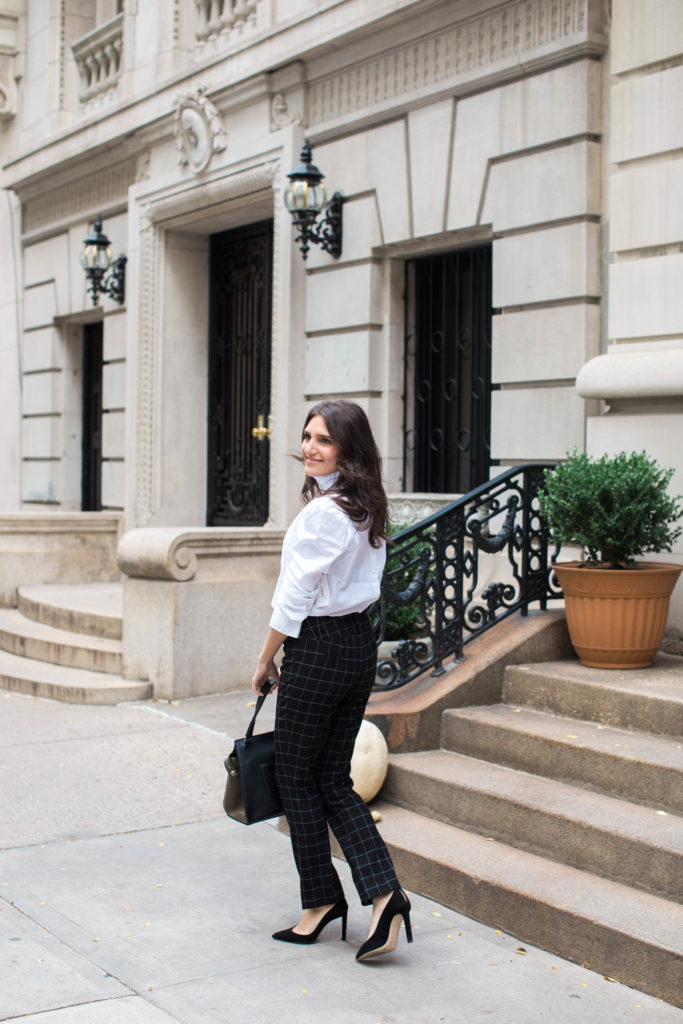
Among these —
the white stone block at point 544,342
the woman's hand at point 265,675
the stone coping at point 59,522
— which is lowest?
the woman's hand at point 265,675

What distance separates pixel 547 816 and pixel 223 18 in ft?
33.3

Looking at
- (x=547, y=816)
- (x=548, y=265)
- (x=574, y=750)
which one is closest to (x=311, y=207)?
(x=548, y=265)

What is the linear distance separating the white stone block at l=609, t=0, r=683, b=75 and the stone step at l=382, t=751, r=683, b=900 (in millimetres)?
4520

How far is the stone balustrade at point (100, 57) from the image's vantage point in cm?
1475

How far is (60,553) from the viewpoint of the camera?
1272 centimetres

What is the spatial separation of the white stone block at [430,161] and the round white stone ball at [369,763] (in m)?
5.25

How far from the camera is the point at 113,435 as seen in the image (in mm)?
14594

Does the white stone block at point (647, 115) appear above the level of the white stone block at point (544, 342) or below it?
above

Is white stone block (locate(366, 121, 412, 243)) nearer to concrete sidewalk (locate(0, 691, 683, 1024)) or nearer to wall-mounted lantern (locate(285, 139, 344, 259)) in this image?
wall-mounted lantern (locate(285, 139, 344, 259))

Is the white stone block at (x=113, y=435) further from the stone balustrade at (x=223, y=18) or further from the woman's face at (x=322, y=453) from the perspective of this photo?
the woman's face at (x=322, y=453)

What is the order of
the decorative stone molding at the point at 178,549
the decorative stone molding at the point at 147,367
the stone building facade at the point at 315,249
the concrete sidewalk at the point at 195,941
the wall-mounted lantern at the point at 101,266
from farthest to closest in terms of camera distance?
the wall-mounted lantern at the point at 101,266, the decorative stone molding at the point at 147,367, the decorative stone molding at the point at 178,549, the stone building facade at the point at 315,249, the concrete sidewalk at the point at 195,941

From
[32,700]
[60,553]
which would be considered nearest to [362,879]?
[32,700]

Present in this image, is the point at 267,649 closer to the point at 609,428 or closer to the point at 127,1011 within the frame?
the point at 127,1011

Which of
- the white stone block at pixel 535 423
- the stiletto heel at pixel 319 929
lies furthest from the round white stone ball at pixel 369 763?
the white stone block at pixel 535 423
